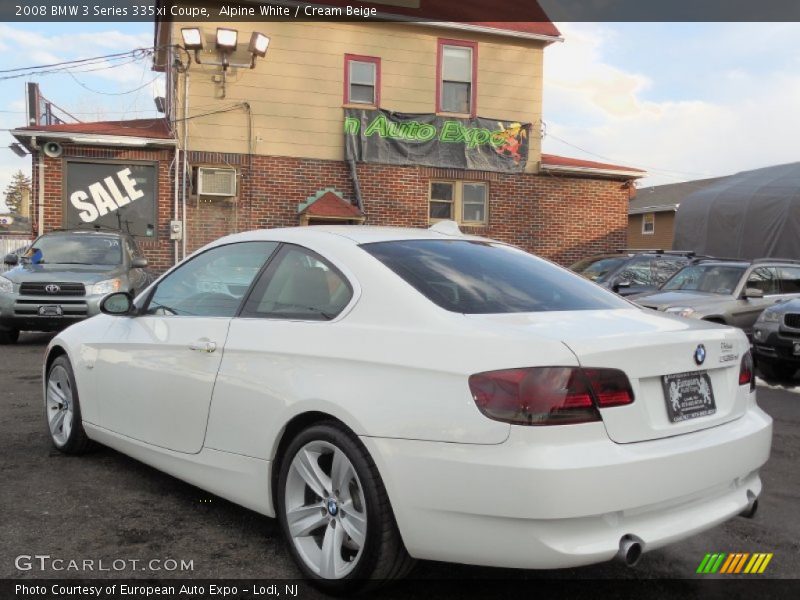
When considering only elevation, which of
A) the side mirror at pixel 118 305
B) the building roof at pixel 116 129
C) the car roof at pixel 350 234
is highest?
the building roof at pixel 116 129

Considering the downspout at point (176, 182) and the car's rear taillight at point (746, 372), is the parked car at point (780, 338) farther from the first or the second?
the downspout at point (176, 182)

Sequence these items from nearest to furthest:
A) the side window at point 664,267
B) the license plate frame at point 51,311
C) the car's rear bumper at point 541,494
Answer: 1. the car's rear bumper at point 541,494
2. the license plate frame at point 51,311
3. the side window at point 664,267

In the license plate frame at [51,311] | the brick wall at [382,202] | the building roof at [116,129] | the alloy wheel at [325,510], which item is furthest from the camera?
the brick wall at [382,202]

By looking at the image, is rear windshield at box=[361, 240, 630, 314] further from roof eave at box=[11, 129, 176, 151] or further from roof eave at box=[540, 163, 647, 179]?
roof eave at box=[540, 163, 647, 179]

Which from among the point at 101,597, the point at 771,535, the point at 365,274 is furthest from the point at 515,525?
the point at 771,535

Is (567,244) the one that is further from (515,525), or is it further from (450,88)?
(515,525)

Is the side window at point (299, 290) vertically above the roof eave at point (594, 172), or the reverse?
the roof eave at point (594, 172)

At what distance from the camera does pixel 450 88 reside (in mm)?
16547

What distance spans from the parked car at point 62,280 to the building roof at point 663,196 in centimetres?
2877

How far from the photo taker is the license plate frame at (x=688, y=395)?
9.07 ft

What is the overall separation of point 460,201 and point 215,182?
5.34m

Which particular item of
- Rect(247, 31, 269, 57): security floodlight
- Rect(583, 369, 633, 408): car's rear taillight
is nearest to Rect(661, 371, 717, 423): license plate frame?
Rect(583, 369, 633, 408): car's rear taillight

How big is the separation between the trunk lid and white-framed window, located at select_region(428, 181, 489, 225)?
44.6ft

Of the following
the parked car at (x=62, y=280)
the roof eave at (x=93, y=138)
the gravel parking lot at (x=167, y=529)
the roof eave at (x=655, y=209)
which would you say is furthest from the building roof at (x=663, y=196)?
the gravel parking lot at (x=167, y=529)
